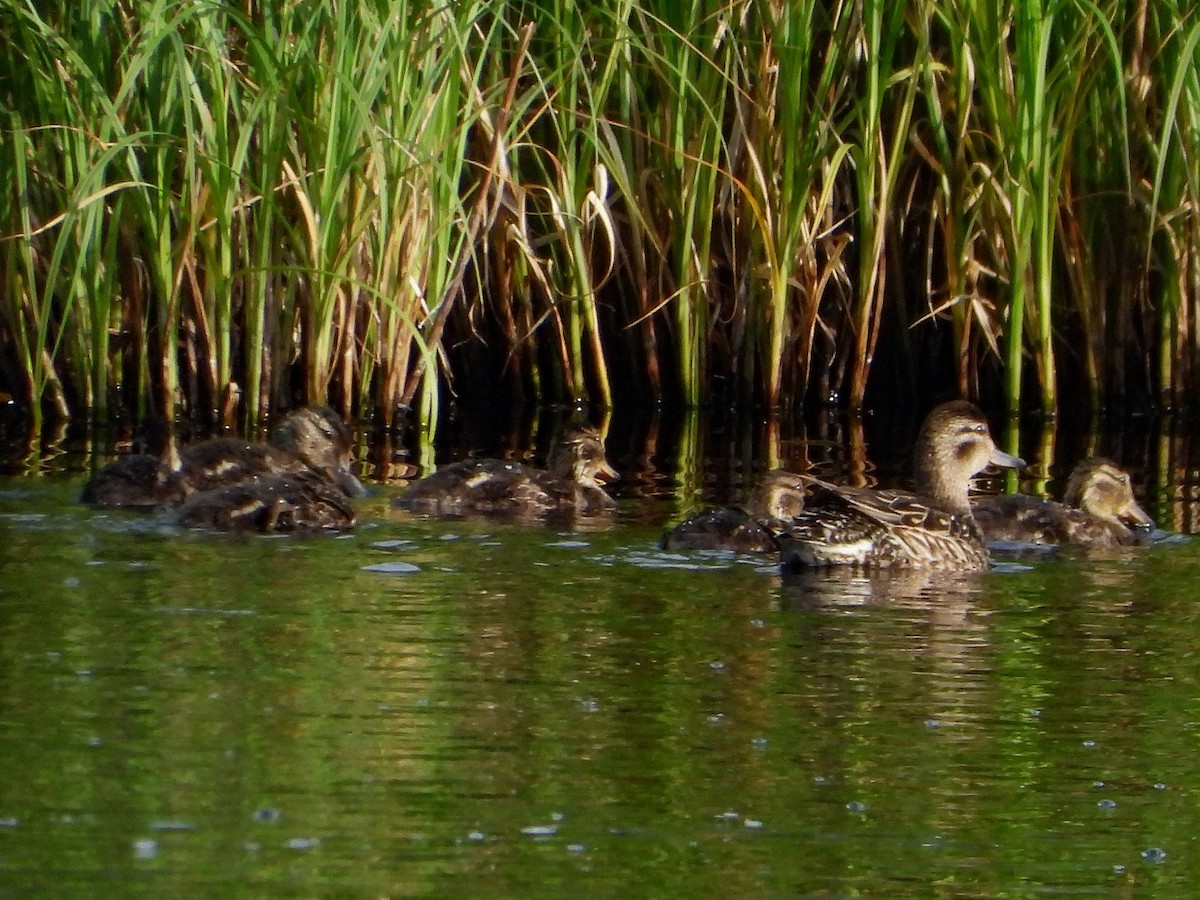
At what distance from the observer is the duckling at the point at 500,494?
770 cm

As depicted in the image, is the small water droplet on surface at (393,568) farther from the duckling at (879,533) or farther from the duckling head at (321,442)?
the duckling head at (321,442)

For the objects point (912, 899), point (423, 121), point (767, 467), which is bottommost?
point (912, 899)

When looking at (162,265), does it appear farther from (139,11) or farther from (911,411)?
(911,411)

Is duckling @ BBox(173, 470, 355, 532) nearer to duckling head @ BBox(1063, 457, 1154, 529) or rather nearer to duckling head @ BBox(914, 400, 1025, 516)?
duckling head @ BBox(914, 400, 1025, 516)

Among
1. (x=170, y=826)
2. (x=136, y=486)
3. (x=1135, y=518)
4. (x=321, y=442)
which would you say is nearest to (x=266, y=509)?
(x=136, y=486)

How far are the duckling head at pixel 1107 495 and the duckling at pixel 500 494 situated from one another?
1574mm

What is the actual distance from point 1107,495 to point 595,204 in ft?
9.67

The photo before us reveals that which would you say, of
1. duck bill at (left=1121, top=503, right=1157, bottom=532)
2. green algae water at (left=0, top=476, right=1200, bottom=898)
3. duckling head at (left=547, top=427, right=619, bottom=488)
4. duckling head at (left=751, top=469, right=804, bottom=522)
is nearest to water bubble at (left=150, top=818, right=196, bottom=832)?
green algae water at (left=0, top=476, right=1200, bottom=898)

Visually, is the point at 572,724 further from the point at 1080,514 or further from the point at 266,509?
the point at 1080,514

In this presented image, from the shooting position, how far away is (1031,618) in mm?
6105

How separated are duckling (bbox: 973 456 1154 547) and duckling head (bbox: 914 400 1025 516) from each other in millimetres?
114

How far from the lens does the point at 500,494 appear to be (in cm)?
776

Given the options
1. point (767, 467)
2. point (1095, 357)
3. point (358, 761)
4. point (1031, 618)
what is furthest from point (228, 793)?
point (1095, 357)

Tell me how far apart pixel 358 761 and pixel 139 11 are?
5263 mm
